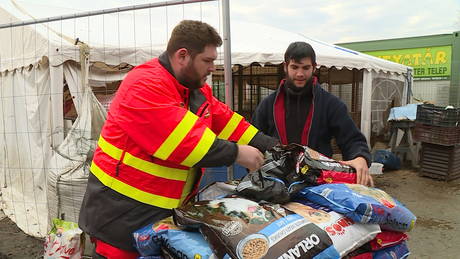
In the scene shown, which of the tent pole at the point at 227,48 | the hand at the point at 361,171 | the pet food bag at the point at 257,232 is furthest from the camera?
the tent pole at the point at 227,48

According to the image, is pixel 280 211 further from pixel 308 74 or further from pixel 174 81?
pixel 308 74

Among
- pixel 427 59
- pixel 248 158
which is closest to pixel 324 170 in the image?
pixel 248 158

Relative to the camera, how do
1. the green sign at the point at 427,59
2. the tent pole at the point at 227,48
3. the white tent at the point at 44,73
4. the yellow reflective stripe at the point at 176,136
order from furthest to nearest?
the green sign at the point at 427,59
the white tent at the point at 44,73
the tent pole at the point at 227,48
the yellow reflective stripe at the point at 176,136

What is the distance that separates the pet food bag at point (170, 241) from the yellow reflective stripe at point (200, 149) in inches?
11.3

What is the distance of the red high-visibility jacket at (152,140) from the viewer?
1331 millimetres

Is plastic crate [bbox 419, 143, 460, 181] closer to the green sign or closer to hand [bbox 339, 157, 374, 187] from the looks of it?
hand [bbox 339, 157, 374, 187]

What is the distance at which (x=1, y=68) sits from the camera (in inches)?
244

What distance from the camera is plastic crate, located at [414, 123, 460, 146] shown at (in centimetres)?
658

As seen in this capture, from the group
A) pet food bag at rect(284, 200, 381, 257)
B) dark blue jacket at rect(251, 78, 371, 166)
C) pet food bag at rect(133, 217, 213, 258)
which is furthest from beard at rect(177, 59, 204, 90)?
dark blue jacket at rect(251, 78, 371, 166)

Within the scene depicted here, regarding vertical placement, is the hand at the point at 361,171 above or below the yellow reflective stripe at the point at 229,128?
below

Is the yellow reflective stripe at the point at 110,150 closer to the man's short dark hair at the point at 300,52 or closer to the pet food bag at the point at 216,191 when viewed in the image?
the pet food bag at the point at 216,191

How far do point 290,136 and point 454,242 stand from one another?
3271 millimetres

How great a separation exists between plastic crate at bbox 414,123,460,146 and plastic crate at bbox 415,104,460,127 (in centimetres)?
8

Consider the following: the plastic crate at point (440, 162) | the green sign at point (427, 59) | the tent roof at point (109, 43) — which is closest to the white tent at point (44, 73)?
the tent roof at point (109, 43)
